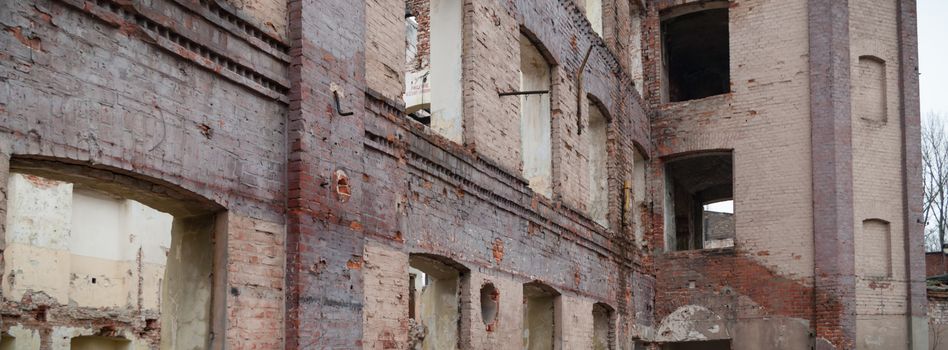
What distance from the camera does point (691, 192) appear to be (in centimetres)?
2208

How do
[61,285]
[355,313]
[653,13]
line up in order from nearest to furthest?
[355,313] → [61,285] → [653,13]

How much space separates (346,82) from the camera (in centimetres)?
745

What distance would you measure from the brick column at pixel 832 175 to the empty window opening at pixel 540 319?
6.26 meters

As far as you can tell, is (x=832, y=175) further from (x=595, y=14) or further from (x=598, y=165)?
(x=595, y=14)

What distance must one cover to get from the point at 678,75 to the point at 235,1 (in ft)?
57.2

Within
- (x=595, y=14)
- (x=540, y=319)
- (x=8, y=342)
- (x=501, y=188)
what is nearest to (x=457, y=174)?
(x=501, y=188)

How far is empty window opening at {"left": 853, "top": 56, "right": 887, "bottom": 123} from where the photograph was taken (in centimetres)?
1717

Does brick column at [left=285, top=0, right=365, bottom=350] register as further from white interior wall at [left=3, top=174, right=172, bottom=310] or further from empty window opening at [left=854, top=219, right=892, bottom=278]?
empty window opening at [left=854, top=219, right=892, bottom=278]

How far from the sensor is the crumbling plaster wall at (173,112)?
505cm

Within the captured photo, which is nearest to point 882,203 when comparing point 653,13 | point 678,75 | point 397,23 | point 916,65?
point 916,65

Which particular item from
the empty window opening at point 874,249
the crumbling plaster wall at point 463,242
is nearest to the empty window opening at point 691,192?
the empty window opening at point 874,249

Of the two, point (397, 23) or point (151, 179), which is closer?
point (151, 179)

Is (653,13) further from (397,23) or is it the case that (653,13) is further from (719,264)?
(397,23)

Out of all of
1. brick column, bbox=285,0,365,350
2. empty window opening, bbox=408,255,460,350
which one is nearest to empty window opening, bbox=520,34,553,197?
empty window opening, bbox=408,255,460,350
